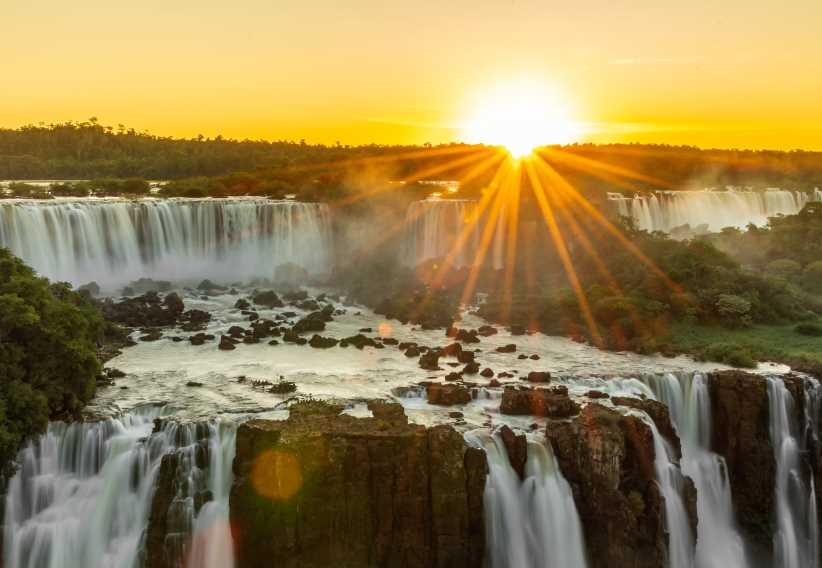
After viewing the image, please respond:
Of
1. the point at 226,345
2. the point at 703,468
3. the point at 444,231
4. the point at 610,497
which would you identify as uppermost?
the point at 444,231

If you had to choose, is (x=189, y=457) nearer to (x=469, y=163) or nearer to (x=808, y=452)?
(x=808, y=452)

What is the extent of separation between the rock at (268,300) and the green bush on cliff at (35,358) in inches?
605

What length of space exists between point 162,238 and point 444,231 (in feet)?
59.4

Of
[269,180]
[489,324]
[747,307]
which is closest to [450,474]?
[489,324]

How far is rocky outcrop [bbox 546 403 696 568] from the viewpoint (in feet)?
61.9

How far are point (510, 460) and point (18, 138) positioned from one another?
302 feet

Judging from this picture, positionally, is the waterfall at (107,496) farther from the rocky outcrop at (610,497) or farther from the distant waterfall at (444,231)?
the distant waterfall at (444,231)

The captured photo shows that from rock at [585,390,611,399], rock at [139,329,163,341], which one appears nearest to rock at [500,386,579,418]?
rock at [585,390,611,399]

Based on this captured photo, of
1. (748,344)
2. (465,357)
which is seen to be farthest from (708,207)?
(465,357)

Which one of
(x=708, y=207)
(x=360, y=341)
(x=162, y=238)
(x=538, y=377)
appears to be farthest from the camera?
(x=708, y=207)

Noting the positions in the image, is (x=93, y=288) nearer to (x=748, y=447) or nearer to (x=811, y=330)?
(x=748, y=447)

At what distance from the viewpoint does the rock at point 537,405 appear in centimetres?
2139

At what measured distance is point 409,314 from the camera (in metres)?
35.4

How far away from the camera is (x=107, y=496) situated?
18.6 m
